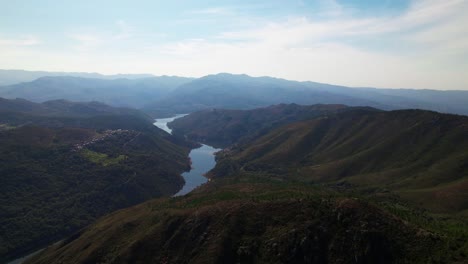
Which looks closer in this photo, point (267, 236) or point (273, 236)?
point (273, 236)

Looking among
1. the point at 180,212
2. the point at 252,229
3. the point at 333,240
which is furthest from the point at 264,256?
the point at 180,212

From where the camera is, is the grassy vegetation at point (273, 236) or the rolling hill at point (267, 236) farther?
the rolling hill at point (267, 236)

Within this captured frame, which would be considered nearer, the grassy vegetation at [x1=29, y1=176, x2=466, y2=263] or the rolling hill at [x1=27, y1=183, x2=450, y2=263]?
the grassy vegetation at [x1=29, y1=176, x2=466, y2=263]

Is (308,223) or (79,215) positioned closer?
(308,223)

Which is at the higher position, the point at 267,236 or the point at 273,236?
the point at 273,236

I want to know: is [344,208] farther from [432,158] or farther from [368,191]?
[432,158]

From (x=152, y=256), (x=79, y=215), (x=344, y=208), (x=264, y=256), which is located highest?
(x=344, y=208)

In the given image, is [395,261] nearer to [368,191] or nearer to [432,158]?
[368,191]

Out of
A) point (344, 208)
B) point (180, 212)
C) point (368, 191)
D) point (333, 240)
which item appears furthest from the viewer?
point (368, 191)

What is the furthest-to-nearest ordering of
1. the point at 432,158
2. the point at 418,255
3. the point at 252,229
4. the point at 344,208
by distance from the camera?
the point at 432,158 → the point at 252,229 → the point at 344,208 → the point at 418,255

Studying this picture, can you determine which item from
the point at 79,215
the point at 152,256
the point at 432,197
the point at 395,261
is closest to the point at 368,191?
the point at 432,197

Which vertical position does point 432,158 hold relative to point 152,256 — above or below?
above
